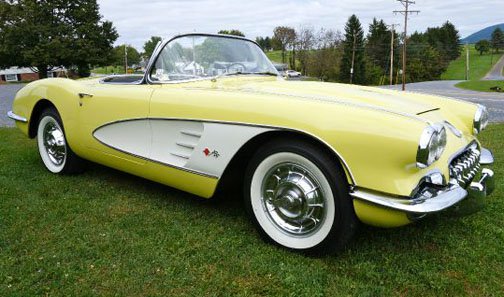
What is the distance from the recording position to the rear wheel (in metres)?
4.20

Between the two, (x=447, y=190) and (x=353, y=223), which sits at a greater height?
(x=447, y=190)

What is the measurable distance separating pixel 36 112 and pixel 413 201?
13.0ft

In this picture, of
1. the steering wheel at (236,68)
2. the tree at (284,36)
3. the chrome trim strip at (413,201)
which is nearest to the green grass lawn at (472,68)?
the tree at (284,36)

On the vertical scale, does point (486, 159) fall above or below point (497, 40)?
below

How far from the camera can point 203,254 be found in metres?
2.63

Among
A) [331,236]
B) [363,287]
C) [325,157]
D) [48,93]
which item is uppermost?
[48,93]

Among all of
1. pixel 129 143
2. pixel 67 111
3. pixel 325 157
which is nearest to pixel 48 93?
pixel 67 111

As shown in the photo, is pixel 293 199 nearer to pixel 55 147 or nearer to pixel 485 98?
pixel 55 147

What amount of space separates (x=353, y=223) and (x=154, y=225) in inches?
57.4

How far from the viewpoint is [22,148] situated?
5.68 meters

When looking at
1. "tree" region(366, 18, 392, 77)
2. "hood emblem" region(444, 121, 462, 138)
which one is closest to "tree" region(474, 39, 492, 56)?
"tree" region(366, 18, 392, 77)

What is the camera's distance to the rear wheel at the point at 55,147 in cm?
420

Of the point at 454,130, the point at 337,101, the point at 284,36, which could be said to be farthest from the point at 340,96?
the point at 284,36

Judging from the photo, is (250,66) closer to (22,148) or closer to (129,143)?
(129,143)
